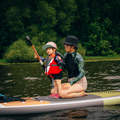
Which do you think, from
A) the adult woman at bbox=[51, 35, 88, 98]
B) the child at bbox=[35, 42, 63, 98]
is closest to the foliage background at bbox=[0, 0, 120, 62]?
the child at bbox=[35, 42, 63, 98]

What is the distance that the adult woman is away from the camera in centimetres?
552

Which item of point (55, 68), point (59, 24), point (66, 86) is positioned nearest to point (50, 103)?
point (66, 86)

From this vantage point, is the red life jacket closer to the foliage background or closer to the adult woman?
the adult woman

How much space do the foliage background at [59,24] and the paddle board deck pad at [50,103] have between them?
63.1 ft

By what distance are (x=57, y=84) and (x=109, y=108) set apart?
1.37 m

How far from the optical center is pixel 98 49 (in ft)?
101

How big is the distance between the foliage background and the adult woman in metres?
19.2

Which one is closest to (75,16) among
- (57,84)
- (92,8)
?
(92,8)

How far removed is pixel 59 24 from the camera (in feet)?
102

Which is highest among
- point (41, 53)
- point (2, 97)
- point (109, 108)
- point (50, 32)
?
point (50, 32)

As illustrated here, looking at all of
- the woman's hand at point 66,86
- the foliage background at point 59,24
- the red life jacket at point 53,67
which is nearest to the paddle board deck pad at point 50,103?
the woman's hand at point 66,86

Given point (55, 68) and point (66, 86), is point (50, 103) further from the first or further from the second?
point (55, 68)

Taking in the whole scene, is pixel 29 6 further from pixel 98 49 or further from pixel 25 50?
pixel 98 49

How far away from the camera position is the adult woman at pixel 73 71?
552 centimetres
